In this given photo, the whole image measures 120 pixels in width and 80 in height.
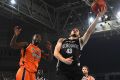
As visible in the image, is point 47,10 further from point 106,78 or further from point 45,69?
point 106,78

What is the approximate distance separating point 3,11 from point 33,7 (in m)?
1.64

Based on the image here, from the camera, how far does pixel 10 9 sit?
32.0 feet

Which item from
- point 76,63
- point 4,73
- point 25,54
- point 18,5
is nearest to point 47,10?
point 18,5

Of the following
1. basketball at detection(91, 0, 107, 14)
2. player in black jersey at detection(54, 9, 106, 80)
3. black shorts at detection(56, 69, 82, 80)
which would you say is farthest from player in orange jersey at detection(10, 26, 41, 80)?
basketball at detection(91, 0, 107, 14)

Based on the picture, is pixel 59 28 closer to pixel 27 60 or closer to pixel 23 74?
pixel 27 60

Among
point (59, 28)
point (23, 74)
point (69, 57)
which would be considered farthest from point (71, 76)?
point (59, 28)

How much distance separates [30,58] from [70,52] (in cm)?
174

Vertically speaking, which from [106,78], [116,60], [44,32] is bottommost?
[106,78]

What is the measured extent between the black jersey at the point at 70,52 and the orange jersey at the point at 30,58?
1573 millimetres

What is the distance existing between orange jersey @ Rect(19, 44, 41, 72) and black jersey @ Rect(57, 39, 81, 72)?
1.57 metres

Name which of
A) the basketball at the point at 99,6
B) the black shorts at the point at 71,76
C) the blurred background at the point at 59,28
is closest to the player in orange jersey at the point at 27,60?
the black shorts at the point at 71,76

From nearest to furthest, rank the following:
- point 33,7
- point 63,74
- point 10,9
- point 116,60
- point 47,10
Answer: point 63,74, point 10,9, point 33,7, point 47,10, point 116,60

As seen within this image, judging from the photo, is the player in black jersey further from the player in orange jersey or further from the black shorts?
the player in orange jersey

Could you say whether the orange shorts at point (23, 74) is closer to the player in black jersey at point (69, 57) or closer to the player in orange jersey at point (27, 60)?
the player in orange jersey at point (27, 60)
